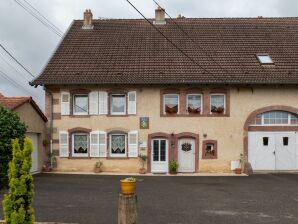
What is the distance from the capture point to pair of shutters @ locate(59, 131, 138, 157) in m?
22.3

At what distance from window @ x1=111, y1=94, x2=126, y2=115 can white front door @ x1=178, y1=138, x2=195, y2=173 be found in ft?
11.1

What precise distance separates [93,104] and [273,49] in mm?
10337

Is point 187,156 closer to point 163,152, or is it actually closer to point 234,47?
point 163,152

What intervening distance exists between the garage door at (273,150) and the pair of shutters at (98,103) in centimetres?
617

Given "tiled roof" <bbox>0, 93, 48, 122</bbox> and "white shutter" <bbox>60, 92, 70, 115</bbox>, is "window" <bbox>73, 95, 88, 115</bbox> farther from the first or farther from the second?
"tiled roof" <bbox>0, 93, 48, 122</bbox>

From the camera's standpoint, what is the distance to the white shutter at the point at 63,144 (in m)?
22.5

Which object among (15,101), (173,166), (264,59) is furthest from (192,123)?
(15,101)

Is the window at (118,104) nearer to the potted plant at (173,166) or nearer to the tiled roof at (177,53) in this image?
the tiled roof at (177,53)

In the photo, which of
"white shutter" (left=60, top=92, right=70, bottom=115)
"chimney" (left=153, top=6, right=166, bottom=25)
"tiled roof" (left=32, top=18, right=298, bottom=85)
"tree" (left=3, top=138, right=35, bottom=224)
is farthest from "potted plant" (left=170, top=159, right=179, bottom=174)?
"tree" (left=3, top=138, right=35, bottom=224)

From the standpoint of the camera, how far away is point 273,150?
22.8 m

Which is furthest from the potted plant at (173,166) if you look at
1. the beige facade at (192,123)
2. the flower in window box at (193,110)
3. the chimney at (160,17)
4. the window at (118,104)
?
the chimney at (160,17)

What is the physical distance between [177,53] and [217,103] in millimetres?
3692

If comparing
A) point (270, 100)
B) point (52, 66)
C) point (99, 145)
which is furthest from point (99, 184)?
point (270, 100)

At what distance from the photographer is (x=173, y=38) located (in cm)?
2528
